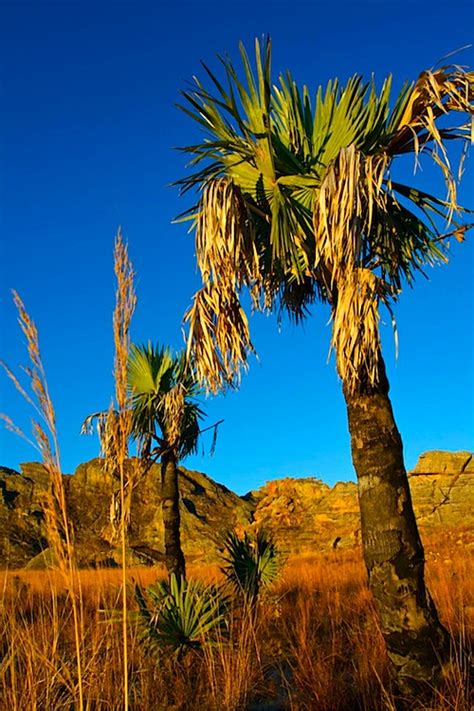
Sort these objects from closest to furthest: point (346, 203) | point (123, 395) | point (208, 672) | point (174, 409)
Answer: point (123, 395) < point (208, 672) < point (346, 203) < point (174, 409)

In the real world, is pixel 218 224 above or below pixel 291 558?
above

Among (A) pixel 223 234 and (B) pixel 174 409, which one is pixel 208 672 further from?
(B) pixel 174 409

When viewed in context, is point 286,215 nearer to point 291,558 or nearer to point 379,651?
point 379,651

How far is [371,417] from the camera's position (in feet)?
19.6

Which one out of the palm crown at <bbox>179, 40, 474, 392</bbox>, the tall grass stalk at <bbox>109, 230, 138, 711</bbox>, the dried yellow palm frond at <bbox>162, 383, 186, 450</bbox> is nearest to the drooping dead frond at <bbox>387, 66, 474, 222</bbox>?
the palm crown at <bbox>179, 40, 474, 392</bbox>

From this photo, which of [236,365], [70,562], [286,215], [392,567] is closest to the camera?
[70,562]

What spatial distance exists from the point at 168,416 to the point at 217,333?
6.22m

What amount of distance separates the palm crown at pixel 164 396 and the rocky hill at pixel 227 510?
32.3 ft

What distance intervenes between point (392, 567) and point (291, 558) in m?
19.4

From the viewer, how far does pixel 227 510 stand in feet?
116

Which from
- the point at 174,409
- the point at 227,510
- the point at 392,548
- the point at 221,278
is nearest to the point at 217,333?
the point at 221,278

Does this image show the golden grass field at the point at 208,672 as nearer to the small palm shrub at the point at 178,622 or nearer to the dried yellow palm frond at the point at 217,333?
the small palm shrub at the point at 178,622

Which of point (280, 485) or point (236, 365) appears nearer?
point (236, 365)

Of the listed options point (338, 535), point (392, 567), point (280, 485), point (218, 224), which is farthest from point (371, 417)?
point (280, 485)
